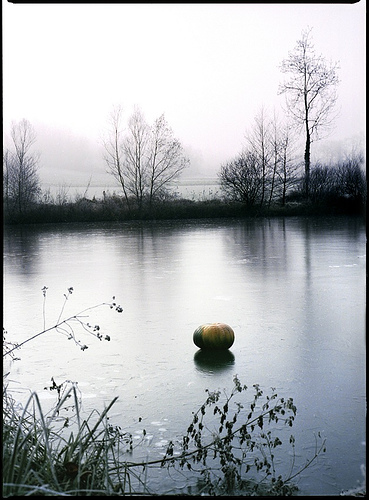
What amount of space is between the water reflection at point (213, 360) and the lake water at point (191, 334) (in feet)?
0.08

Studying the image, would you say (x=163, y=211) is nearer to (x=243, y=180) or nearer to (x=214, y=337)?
(x=243, y=180)

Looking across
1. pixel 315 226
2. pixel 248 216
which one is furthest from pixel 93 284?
pixel 248 216

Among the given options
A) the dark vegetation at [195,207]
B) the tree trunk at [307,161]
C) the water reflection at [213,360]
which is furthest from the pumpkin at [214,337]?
the tree trunk at [307,161]

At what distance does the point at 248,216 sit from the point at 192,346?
656 inches

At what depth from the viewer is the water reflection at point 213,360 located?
3.79m

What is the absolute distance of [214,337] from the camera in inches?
163

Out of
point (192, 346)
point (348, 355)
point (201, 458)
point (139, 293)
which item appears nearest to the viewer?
point (201, 458)

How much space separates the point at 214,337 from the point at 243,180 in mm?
16992

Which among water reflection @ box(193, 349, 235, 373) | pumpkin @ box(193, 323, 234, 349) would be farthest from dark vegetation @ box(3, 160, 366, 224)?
water reflection @ box(193, 349, 235, 373)

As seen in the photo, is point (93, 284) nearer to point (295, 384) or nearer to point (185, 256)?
point (185, 256)

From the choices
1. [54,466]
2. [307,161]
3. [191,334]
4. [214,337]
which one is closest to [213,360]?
[214,337]

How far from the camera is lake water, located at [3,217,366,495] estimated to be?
9.50ft

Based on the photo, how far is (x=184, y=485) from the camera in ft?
7.50

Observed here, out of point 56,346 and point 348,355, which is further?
point 56,346
